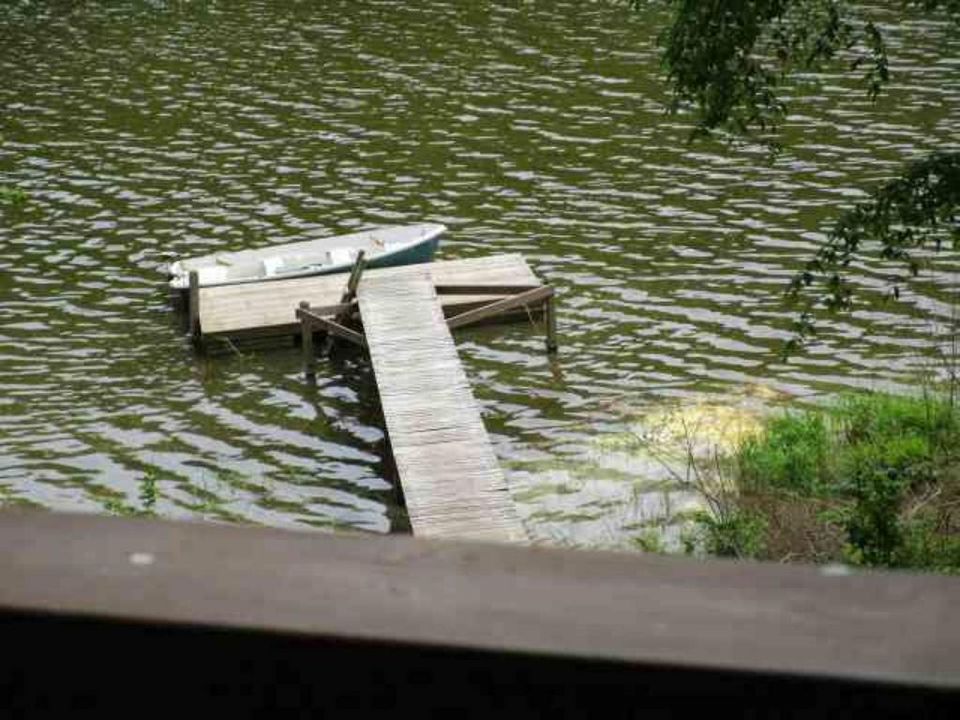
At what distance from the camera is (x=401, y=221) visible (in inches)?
962

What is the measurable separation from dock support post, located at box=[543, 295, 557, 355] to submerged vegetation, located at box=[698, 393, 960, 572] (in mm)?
3543

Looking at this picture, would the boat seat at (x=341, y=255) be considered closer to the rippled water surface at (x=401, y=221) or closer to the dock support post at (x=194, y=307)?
the rippled water surface at (x=401, y=221)

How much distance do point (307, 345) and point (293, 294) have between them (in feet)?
6.44

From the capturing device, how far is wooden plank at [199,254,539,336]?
20.4 meters

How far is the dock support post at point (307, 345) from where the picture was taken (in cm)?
1933

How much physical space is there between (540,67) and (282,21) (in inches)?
281

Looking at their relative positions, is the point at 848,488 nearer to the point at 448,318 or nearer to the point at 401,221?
the point at 448,318

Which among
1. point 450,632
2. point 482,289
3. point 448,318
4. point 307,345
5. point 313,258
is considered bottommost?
point 307,345

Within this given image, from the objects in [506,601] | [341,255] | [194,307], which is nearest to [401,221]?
[341,255]

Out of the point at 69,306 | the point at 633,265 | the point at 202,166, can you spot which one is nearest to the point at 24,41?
the point at 202,166

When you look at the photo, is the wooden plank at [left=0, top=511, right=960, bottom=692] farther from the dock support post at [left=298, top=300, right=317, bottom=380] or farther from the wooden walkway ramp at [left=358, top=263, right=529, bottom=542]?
the dock support post at [left=298, top=300, right=317, bottom=380]

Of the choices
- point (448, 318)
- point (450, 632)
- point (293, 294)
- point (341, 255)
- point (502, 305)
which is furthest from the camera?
point (341, 255)

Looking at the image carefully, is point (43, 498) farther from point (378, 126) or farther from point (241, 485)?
point (378, 126)

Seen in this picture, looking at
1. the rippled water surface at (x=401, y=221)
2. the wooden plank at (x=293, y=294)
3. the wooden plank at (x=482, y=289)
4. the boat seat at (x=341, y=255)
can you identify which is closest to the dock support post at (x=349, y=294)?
the wooden plank at (x=293, y=294)
